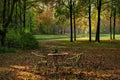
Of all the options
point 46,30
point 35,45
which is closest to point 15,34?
point 35,45

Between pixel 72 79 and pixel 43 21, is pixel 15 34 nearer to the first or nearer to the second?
pixel 72 79

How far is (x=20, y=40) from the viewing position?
2983 cm

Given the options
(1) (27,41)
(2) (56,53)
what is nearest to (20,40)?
(1) (27,41)

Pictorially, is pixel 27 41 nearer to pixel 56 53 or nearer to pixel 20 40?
pixel 20 40

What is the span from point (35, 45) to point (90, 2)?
57.2ft

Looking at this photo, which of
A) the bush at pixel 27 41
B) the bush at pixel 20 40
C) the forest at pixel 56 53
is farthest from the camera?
the bush at pixel 27 41

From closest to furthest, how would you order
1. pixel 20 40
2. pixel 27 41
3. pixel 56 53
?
1. pixel 56 53
2. pixel 20 40
3. pixel 27 41

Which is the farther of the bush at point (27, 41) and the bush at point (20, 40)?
the bush at point (27, 41)

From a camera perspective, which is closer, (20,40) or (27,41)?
(20,40)

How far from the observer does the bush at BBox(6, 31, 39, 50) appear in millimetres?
29578

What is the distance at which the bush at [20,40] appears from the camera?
97.0 ft

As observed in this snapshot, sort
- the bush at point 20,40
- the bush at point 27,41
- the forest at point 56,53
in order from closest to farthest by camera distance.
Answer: the forest at point 56,53
the bush at point 20,40
the bush at point 27,41

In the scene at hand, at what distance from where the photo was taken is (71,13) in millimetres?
49812

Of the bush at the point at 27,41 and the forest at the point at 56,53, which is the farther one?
the bush at the point at 27,41
